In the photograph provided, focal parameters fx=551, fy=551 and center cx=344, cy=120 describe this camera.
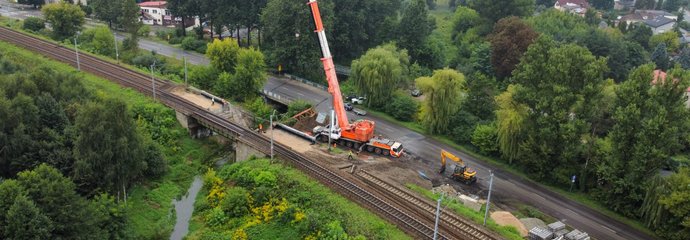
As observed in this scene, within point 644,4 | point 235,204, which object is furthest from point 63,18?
point 644,4

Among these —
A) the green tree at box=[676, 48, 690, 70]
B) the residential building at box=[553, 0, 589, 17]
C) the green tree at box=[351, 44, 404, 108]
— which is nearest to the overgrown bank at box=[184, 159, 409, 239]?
the green tree at box=[351, 44, 404, 108]

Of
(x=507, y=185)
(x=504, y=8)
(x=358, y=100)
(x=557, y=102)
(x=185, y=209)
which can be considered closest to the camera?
(x=185, y=209)

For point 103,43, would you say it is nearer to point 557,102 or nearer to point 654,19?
Result: point 557,102

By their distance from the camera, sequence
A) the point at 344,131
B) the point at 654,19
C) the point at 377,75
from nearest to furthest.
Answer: the point at 344,131 → the point at 377,75 → the point at 654,19

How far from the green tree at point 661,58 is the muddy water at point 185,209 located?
78005 mm

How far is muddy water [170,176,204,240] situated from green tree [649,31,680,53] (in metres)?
87.7

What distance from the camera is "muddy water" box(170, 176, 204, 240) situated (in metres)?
40.1

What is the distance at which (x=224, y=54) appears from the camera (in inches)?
2623

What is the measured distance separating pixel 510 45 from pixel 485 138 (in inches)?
1071

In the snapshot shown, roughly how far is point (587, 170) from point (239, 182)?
2894 cm

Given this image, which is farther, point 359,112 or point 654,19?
point 654,19

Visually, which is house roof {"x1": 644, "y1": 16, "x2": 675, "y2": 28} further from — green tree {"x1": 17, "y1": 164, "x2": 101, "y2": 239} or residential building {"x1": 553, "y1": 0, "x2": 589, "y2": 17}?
green tree {"x1": 17, "y1": 164, "x2": 101, "y2": 239}

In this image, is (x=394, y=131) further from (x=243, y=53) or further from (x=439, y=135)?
(x=243, y=53)

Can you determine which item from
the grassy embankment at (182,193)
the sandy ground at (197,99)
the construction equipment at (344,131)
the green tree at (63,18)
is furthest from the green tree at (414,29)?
the green tree at (63,18)
